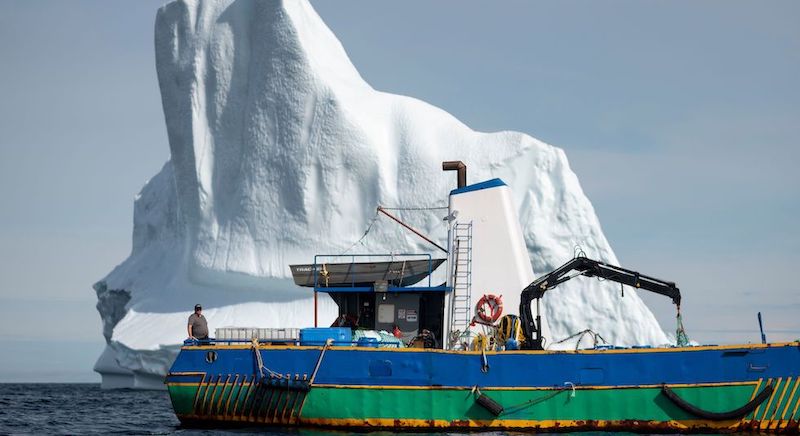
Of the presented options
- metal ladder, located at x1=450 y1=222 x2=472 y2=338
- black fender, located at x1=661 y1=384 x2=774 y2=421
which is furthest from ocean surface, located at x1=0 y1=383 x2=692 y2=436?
metal ladder, located at x1=450 y1=222 x2=472 y2=338

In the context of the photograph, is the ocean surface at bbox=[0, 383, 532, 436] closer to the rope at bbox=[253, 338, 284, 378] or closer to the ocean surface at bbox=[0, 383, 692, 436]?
the ocean surface at bbox=[0, 383, 692, 436]

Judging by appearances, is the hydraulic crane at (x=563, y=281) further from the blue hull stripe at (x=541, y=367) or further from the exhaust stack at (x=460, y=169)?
the exhaust stack at (x=460, y=169)

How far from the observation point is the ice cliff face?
100.0ft

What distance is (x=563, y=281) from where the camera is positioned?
17.8 metres

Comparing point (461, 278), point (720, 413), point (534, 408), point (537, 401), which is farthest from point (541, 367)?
point (720, 413)

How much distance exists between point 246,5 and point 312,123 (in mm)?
4936

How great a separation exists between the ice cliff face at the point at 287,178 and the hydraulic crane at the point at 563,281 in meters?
11.3

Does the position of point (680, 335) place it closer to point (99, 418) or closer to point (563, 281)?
point (563, 281)

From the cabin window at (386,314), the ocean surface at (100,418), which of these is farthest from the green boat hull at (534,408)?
the cabin window at (386,314)

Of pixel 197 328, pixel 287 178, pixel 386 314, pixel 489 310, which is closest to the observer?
pixel 197 328

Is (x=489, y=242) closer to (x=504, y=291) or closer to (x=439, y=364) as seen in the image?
(x=504, y=291)

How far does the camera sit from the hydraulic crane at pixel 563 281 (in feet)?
57.2

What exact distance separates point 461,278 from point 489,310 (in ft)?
2.72

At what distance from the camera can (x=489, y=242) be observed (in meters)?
18.9
